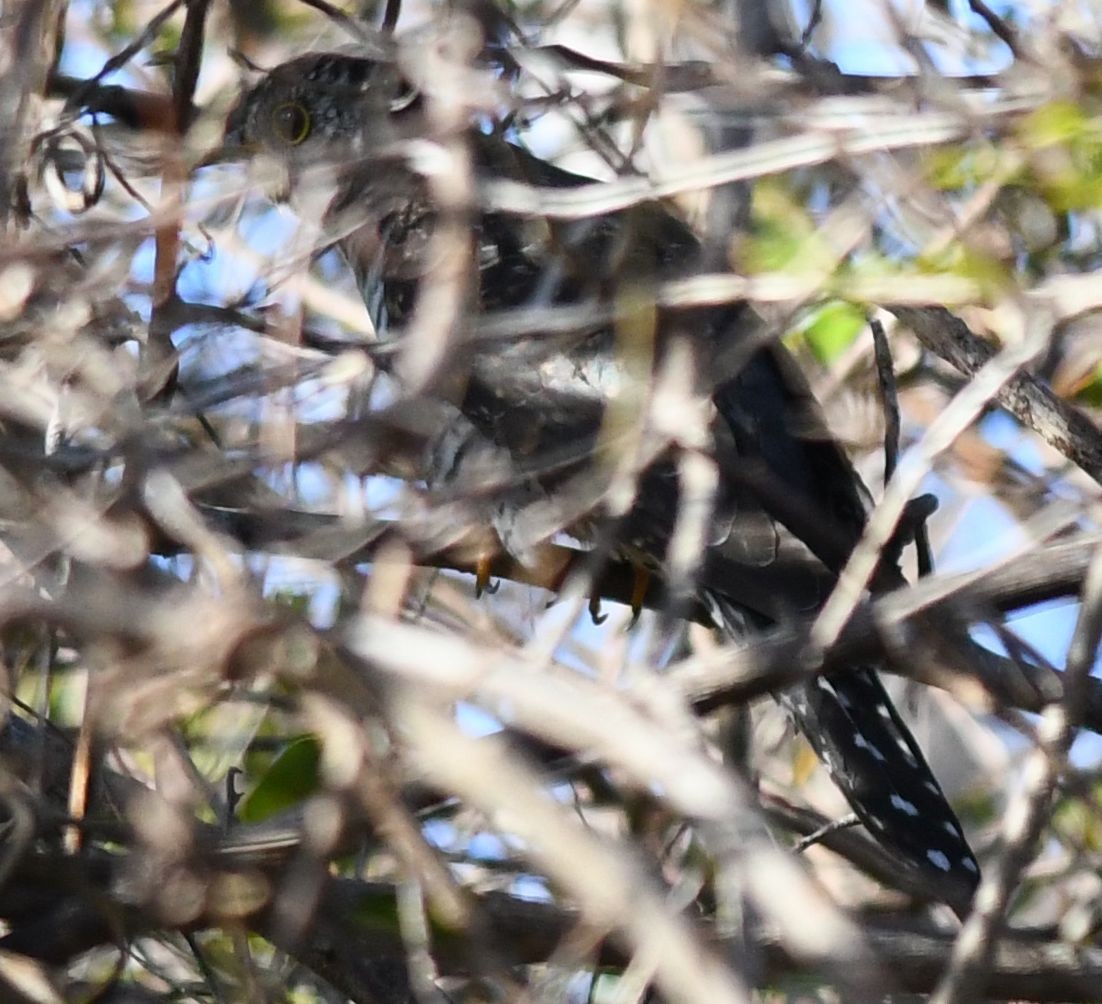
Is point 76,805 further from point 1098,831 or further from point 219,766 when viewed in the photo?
point 1098,831

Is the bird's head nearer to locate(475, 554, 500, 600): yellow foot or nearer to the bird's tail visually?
locate(475, 554, 500, 600): yellow foot

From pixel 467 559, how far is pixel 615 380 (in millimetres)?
1047

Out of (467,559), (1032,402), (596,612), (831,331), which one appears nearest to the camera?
(1032,402)

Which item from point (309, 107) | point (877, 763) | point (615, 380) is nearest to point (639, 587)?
point (615, 380)

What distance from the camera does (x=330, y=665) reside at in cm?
167

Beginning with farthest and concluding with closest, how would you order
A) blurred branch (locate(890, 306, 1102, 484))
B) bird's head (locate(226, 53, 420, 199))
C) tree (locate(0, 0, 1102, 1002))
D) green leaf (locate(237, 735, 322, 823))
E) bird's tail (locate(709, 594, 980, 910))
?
bird's head (locate(226, 53, 420, 199)) → bird's tail (locate(709, 594, 980, 910)) → green leaf (locate(237, 735, 322, 823)) → blurred branch (locate(890, 306, 1102, 484)) → tree (locate(0, 0, 1102, 1002))

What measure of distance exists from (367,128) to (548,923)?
143 centimetres

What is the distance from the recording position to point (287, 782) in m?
3.40

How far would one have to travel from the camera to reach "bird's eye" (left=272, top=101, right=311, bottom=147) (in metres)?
5.05

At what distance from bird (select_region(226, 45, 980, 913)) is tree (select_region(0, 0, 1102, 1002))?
0.07m

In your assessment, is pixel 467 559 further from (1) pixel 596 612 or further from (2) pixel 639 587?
(1) pixel 596 612

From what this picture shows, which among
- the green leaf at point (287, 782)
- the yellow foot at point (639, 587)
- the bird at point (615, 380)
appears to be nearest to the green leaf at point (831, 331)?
the bird at point (615, 380)

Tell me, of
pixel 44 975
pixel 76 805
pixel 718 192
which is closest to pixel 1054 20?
pixel 718 192

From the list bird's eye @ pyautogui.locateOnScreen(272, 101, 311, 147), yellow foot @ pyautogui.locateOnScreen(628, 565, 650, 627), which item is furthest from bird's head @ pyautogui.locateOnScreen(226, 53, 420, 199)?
yellow foot @ pyautogui.locateOnScreen(628, 565, 650, 627)
